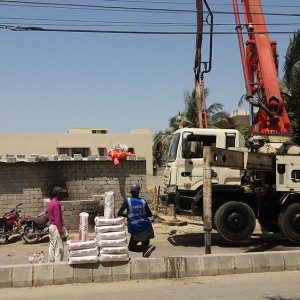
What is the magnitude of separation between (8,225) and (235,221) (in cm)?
632

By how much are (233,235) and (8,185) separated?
7.30m

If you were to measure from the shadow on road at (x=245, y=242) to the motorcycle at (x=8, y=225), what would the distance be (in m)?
4.35

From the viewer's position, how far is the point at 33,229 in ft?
40.9

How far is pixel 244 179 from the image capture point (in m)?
11.7

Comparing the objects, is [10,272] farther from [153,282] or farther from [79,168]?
[79,168]

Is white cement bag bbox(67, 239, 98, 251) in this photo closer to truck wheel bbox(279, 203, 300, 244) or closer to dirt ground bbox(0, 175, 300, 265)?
dirt ground bbox(0, 175, 300, 265)

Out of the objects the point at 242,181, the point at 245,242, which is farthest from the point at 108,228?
the point at 245,242

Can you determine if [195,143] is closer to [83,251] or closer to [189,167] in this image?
[189,167]

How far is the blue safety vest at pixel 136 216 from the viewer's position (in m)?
7.91

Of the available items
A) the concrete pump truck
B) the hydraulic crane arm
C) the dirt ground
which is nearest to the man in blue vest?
the dirt ground

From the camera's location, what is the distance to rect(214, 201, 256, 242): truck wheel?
35.8ft

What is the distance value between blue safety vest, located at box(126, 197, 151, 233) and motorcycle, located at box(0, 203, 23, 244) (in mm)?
5748

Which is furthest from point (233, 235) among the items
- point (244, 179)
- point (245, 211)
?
point (244, 179)

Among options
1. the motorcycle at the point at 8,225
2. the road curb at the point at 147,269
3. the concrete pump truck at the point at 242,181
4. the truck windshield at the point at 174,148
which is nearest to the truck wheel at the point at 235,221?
the concrete pump truck at the point at 242,181
